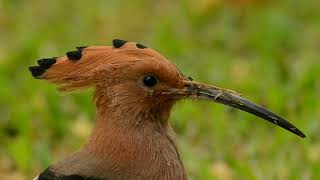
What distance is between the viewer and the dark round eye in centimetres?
298

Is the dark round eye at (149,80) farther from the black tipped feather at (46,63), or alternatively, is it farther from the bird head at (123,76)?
the black tipped feather at (46,63)

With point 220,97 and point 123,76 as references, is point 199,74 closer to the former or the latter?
point 220,97

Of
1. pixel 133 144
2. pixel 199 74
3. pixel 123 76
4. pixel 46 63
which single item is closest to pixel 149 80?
pixel 123 76

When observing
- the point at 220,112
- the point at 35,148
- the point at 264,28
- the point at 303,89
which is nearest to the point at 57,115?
the point at 35,148

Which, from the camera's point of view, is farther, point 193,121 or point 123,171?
point 193,121

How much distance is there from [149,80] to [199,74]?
2.13 meters

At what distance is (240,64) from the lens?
5.31 metres

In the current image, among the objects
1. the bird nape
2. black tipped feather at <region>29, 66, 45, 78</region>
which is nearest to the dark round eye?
the bird nape

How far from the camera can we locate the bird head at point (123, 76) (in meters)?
2.96

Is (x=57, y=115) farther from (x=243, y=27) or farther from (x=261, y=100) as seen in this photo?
(x=243, y=27)

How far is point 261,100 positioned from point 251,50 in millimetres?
944

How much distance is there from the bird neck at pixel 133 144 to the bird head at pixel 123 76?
0.02 meters

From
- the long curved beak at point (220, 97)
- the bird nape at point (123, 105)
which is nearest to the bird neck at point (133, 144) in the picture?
the bird nape at point (123, 105)

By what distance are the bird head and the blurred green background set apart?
0.96 metres
